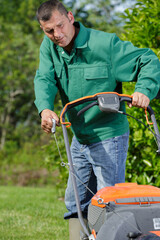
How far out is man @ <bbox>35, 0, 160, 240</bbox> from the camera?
261 cm

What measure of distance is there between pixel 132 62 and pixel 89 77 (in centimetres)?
31

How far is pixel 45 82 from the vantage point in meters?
2.81

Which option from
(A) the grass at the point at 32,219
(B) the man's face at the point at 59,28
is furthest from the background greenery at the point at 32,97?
(B) the man's face at the point at 59,28

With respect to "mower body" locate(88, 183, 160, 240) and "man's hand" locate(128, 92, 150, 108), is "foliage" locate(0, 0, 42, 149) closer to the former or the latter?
"man's hand" locate(128, 92, 150, 108)

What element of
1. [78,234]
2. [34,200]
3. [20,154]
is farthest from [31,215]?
[20,154]

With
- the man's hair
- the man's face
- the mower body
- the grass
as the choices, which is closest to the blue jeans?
the mower body

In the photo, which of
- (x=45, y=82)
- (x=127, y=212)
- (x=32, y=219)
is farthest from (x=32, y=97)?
(x=127, y=212)

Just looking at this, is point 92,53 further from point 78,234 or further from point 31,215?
point 31,215

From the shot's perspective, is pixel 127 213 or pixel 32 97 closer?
pixel 127 213

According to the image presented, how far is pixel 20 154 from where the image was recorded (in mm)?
14102

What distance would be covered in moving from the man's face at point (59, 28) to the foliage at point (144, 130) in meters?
1.66

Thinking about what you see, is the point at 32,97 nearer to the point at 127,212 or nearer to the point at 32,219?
the point at 32,219

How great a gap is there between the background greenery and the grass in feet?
1.74

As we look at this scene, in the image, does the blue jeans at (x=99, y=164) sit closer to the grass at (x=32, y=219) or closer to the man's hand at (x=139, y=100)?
the man's hand at (x=139, y=100)
